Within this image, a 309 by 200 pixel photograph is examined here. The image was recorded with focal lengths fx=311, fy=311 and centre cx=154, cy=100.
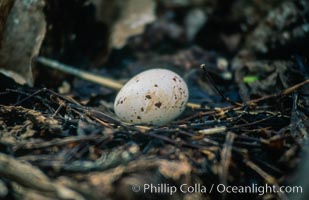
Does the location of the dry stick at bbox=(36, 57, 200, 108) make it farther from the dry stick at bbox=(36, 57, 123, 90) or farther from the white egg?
the white egg

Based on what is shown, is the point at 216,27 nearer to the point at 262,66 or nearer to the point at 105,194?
the point at 262,66

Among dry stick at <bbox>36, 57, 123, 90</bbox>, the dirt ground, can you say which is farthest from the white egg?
dry stick at <bbox>36, 57, 123, 90</bbox>

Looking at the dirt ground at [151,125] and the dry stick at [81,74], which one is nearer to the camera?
the dirt ground at [151,125]

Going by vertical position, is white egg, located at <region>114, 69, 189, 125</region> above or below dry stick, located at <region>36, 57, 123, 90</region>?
below

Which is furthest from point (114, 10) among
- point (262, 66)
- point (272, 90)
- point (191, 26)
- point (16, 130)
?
point (16, 130)

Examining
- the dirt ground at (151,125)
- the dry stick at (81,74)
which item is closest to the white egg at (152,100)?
the dirt ground at (151,125)

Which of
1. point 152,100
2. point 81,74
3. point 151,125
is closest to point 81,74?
point 81,74

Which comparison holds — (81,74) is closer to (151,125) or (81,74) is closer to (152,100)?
(152,100)

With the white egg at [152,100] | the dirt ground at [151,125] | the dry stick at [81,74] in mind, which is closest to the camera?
the dirt ground at [151,125]

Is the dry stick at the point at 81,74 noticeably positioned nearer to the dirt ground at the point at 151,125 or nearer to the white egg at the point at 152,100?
the dirt ground at the point at 151,125
